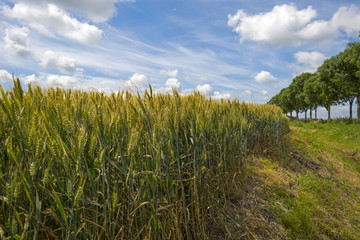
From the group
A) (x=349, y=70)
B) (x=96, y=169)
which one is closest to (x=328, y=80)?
(x=349, y=70)

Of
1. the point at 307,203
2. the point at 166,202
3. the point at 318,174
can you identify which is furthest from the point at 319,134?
the point at 166,202

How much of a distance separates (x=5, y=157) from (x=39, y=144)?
13.5 inches

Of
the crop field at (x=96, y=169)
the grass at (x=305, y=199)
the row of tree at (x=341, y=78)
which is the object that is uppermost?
the row of tree at (x=341, y=78)

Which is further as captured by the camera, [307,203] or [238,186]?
[307,203]

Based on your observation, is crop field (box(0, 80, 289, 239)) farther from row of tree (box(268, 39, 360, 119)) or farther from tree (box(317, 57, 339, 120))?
tree (box(317, 57, 339, 120))

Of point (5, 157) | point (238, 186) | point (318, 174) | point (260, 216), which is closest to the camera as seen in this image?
point (5, 157)

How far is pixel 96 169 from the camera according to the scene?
4.86 feet

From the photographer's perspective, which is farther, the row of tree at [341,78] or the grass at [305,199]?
the row of tree at [341,78]

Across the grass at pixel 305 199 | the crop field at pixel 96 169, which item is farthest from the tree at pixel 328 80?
the crop field at pixel 96 169

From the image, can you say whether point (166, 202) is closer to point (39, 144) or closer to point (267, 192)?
point (39, 144)

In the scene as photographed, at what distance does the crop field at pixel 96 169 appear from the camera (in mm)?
1202

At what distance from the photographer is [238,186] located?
3.31 m

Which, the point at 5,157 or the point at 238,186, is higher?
the point at 5,157

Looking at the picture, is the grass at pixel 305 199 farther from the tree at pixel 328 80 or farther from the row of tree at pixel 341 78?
the tree at pixel 328 80
